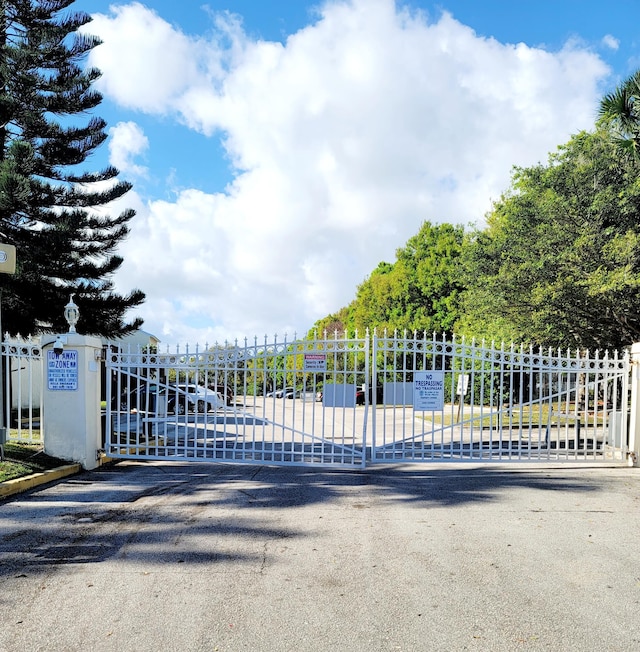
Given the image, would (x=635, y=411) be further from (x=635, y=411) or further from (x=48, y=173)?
(x=48, y=173)

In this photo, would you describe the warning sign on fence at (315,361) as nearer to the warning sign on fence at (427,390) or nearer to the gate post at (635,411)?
the warning sign on fence at (427,390)

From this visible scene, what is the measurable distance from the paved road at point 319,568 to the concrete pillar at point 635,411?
197 cm

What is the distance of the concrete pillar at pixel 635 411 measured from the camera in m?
10.1

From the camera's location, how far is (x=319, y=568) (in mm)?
5023

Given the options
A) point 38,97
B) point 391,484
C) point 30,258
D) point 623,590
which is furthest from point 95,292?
point 623,590

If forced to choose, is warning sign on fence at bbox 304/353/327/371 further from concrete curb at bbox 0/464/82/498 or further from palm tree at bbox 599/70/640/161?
palm tree at bbox 599/70/640/161

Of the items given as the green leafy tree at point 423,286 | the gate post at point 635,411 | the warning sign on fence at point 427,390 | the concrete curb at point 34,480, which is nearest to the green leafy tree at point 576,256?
the gate post at point 635,411

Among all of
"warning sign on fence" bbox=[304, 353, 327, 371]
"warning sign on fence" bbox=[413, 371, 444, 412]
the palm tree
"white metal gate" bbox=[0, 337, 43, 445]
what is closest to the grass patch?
"white metal gate" bbox=[0, 337, 43, 445]

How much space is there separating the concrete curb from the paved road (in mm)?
217

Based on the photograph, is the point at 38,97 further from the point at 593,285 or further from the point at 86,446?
the point at 593,285

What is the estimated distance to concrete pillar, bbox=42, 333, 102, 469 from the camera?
9.68 metres

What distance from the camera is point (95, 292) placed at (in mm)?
18281

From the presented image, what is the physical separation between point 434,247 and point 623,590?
124 ft

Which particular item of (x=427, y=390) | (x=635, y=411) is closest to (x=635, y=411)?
(x=635, y=411)
